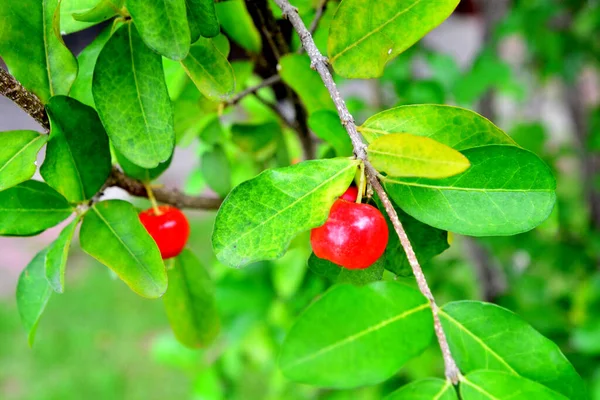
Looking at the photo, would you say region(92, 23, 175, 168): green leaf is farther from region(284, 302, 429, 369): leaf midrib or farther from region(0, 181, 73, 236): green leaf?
region(284, 302, 429, 369): leaf midrib

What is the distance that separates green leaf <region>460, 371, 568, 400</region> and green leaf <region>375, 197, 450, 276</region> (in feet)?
0.47

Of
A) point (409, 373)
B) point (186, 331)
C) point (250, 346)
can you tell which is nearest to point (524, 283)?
point (409, 373)

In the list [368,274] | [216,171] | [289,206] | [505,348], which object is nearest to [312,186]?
[289,206]

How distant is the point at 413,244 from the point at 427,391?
0.55 feet

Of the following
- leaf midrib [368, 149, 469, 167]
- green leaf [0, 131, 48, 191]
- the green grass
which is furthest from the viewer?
the green grass

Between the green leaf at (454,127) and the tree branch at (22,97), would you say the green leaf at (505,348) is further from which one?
the tree branch at (22,97)

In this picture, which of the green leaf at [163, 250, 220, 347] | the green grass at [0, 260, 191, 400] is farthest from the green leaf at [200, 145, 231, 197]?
the green grass at [0, 260, 191, 400]

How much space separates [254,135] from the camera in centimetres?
107

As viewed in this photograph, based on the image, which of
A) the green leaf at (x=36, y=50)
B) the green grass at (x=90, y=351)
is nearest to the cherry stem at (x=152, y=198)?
the green leaf at (x=36, y=50)

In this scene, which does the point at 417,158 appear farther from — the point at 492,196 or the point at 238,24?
the point at 238,24

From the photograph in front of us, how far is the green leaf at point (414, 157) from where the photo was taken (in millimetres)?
499

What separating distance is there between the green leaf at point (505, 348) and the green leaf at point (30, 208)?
0.49m

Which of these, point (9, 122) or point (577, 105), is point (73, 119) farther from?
point (9, 122)

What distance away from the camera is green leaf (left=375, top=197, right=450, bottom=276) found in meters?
0.64
